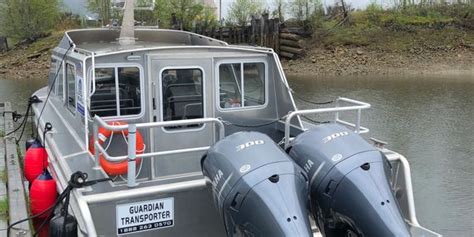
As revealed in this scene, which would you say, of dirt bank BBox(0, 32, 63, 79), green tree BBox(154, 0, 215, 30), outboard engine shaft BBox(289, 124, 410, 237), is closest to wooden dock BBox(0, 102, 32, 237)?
outboard engine shaft BBox(289, 124, 410, 237)

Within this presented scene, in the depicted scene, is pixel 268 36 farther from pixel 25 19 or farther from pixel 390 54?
pixel 25 19

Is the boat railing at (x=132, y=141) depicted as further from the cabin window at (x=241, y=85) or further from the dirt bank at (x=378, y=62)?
the dirt bank at (x=378, y=62)

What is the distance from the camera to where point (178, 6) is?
3353 cm

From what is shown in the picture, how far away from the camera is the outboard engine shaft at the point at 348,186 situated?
350 centimetres

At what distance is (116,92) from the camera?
5215 millimetres

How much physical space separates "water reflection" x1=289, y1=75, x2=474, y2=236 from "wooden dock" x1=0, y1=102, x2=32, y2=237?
5.13m

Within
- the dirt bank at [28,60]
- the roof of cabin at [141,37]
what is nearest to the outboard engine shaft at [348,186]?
the roof of cabin at [141,37]

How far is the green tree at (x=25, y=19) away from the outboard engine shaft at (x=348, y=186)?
1193 inches

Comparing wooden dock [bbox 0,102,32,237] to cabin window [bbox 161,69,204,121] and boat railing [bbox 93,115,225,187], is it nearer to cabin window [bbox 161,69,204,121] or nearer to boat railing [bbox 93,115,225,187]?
boat railing [bbox 93,115,225,187]

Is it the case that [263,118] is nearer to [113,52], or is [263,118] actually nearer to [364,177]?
[113,52]

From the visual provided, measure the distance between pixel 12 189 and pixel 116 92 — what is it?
1891 mm

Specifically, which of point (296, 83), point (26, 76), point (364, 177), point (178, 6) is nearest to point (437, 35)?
point (296, 83)

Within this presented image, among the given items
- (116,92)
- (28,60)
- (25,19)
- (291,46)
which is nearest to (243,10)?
(291,46)

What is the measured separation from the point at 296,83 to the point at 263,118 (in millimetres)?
15999
